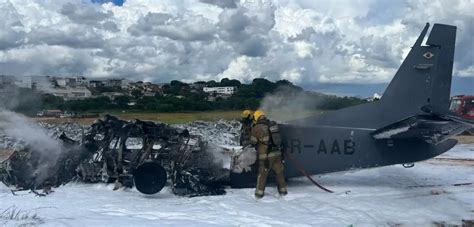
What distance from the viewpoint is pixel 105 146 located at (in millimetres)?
11742

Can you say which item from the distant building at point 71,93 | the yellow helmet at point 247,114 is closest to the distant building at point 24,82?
the distant building at point 71,93

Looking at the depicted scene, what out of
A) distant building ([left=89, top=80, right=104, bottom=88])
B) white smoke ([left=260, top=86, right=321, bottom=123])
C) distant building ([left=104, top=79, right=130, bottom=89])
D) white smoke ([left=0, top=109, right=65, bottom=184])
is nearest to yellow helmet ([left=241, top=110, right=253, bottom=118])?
white smoke ([left=260, top=86, right=321, bottom=123])

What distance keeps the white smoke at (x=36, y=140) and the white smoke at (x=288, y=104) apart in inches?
205

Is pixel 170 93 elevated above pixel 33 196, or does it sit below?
above

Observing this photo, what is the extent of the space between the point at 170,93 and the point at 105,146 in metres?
7.66

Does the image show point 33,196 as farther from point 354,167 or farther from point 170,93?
point 170,93

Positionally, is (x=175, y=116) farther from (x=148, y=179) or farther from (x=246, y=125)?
(x=148, y=179)

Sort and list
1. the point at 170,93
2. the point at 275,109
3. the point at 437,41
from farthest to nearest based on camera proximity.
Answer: the point at 170,93, the point at 275,109, the point at 437,41

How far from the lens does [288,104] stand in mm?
14359

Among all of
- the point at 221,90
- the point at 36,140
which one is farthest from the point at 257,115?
the point at 221,90

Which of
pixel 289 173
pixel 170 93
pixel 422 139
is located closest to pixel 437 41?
pixel 422 139

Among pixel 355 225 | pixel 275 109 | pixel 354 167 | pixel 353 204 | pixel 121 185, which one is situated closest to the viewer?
pixel 355 225

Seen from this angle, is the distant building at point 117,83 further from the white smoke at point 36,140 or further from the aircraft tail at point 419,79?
the aircraft tail at point 419,79

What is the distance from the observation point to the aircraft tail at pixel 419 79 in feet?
42.2
